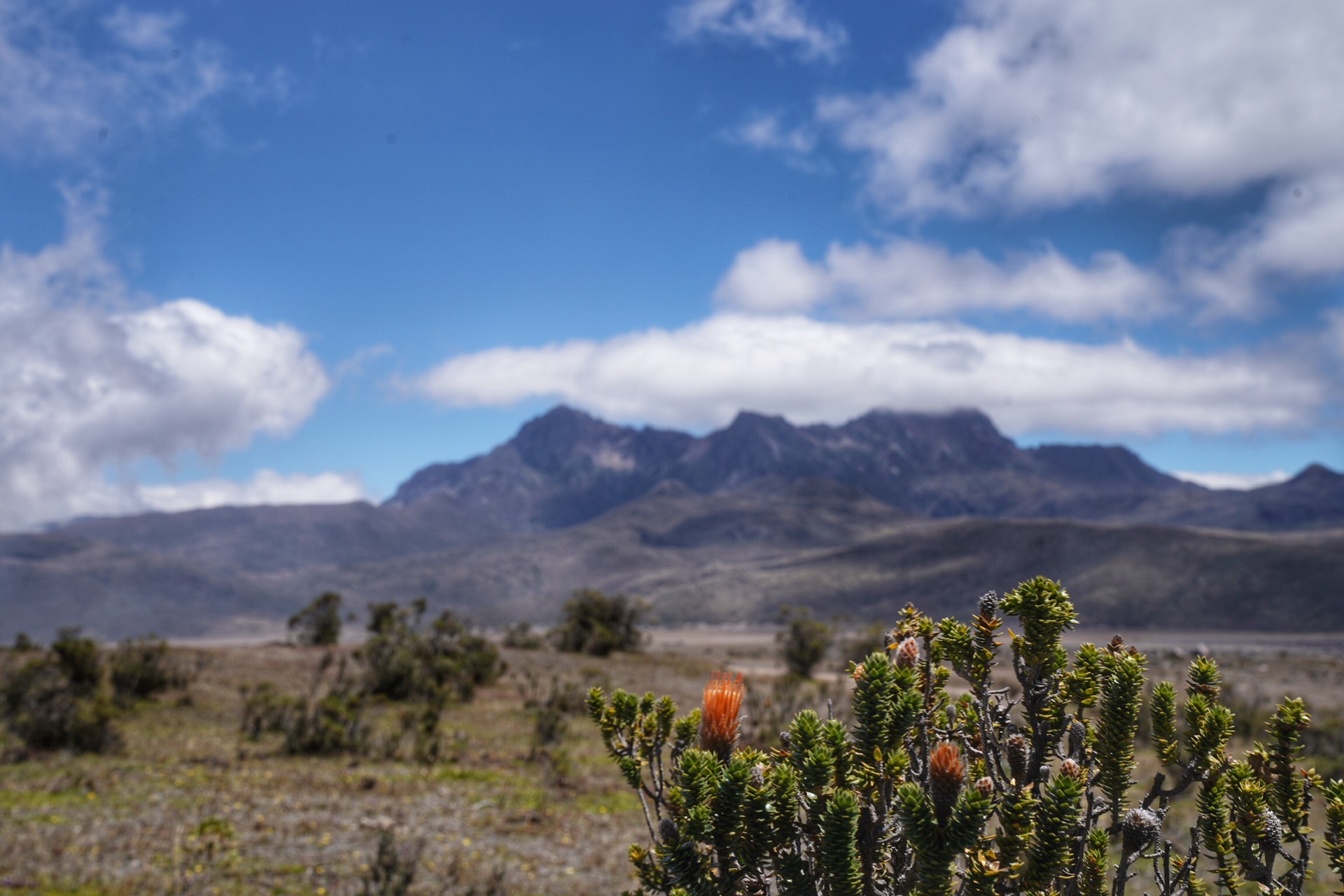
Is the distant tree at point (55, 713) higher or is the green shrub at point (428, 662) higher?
the distant tree at point (55, 713)

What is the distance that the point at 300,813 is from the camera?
10258 mm

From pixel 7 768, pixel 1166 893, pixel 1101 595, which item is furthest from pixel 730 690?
pixel 1101 595

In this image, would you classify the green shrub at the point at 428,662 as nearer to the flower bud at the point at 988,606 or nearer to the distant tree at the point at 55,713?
the distant tree at the point at 55,713

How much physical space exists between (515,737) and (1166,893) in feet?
55.5

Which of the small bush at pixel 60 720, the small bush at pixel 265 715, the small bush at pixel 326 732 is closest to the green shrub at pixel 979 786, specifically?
the small bush at pixel 326 732

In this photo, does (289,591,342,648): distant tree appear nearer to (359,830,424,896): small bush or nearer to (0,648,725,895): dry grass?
(0,648,725,895): dry grass

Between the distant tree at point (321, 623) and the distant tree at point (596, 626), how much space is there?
10099 millimetres

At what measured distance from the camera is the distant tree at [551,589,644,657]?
123ft

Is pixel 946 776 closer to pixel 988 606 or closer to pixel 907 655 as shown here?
pixel 907 655

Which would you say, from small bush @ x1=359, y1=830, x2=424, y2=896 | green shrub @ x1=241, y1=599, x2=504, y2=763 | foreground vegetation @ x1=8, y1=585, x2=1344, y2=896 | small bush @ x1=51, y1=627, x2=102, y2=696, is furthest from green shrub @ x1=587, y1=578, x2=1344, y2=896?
small bush @ x1=51, y1=627, x2=102, y2=696

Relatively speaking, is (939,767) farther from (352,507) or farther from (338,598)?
(352,507)

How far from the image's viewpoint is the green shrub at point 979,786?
159 cm

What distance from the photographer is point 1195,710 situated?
190 cm

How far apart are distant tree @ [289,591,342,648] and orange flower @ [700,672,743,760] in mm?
38636
